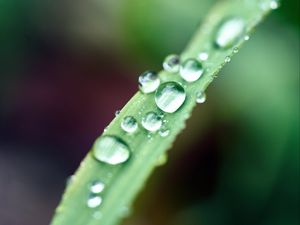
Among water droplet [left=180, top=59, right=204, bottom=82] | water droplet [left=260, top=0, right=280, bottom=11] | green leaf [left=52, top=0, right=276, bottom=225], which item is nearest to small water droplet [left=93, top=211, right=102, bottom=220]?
green leaf [left=52, top=0, right=276, bottom=225]

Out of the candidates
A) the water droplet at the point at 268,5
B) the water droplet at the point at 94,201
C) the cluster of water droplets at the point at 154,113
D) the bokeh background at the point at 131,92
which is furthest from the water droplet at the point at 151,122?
the bokeh background at the point at 131,92

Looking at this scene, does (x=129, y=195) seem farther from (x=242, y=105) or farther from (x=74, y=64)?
(x=74, y=64)

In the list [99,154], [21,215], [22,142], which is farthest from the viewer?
[22,142]

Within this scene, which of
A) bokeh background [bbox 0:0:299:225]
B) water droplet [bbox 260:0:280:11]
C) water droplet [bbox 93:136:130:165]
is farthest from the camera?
bokeh background [bbox 0:0:299:225]

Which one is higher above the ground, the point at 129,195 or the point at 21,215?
the point at 21,215

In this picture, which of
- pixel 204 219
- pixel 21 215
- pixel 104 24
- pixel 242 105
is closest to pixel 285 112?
pixel 242 105

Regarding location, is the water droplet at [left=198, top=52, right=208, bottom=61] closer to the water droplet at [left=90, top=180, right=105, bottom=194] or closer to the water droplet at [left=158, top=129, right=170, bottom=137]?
the water droplet at [left=158, top=129, right=170, bottom=137]
